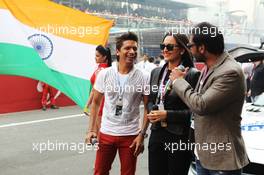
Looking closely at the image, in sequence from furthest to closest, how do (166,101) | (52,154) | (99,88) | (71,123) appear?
(71,123), (52,154), (99,88), (166,101)

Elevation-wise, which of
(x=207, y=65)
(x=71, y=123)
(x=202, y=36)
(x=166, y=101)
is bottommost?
(x=71, y=123)

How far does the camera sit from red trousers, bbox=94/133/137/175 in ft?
11.1

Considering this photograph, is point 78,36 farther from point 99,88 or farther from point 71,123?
point 71,123

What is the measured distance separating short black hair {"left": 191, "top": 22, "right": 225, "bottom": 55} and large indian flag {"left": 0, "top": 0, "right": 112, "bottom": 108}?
2357 mm

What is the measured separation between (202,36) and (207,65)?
0.21 m

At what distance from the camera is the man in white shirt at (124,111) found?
3.38 m

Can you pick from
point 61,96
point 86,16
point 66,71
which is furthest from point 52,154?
point 61,96

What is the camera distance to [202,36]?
8.03 ft

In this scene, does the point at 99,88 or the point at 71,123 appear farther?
the point at 71,123

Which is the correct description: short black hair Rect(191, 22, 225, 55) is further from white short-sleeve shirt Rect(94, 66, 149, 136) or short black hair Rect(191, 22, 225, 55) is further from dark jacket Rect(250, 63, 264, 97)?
dark jacket Rect(250, 63, 264, 97)

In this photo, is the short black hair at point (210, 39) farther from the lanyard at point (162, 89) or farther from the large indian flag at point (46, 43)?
the large indian flag at point (46, 43)

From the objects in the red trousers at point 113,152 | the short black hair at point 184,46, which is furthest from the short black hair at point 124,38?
the red trousers at point 113,152

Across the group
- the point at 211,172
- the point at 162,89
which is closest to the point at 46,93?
the point at 162,89

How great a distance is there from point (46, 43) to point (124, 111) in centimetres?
Result: 165
